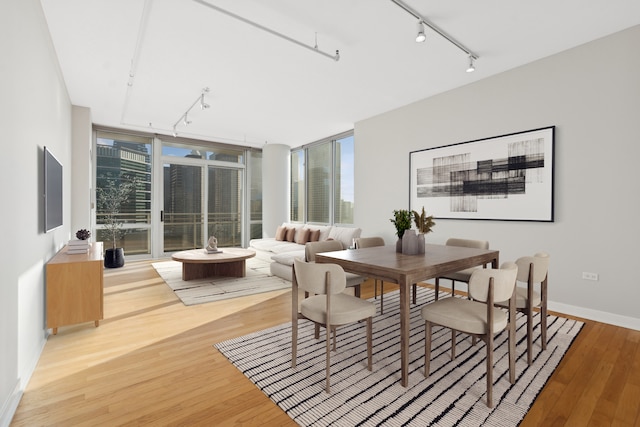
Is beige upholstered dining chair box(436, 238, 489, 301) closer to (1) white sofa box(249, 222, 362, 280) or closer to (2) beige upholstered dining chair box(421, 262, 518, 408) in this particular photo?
(2) beige upholstered dining chair box(421, 262, 518, 408)

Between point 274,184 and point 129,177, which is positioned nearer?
point 129,177

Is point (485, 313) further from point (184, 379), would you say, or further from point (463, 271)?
point (184, 379)

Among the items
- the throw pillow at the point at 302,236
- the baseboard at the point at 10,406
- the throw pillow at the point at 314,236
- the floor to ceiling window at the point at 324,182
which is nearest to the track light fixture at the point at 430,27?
the floor to ceiling window at the point at 324,182

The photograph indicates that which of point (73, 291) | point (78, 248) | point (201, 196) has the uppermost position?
point (201, 196)

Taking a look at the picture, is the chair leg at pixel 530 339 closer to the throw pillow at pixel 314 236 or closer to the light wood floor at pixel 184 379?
the light wood floor at pixel 184 379

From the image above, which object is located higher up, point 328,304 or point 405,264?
point 405,264

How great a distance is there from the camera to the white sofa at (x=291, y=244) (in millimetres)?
4988

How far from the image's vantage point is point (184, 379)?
2.12m

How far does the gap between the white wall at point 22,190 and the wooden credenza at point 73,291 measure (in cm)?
7

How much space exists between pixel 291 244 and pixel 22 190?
179 inches

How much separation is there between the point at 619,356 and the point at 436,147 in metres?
3.06

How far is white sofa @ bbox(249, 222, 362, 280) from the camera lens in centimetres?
499

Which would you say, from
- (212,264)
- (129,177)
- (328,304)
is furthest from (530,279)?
(129,177)

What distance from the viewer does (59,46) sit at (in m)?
3.29
